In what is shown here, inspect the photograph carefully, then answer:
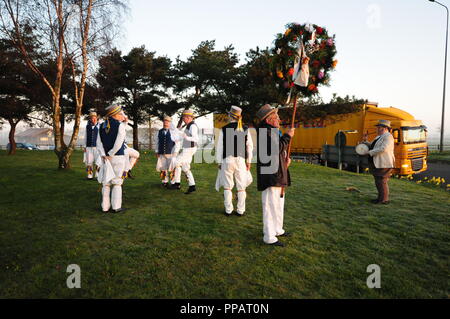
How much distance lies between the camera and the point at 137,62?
86.9 ft

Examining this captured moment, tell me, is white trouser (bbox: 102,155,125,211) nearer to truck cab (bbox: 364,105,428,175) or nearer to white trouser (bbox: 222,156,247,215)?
white trouser (bbox: 222,156,247,215)

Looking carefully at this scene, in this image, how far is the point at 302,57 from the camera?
473cm

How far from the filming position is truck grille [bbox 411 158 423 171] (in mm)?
13072

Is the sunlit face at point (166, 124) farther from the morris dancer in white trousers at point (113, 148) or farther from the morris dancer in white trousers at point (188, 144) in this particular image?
the morris dancer in white trousers at point (113, 148)

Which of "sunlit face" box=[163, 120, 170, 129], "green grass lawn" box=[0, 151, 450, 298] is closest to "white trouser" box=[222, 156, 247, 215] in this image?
"green grass lawn" box=[0, 151, 450, 298]

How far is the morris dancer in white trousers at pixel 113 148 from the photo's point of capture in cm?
566

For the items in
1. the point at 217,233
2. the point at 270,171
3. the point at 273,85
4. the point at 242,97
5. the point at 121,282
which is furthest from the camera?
the point at 242,97

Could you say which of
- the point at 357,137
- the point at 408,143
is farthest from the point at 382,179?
the point at 357,137

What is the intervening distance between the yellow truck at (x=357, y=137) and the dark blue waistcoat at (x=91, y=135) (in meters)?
12.5

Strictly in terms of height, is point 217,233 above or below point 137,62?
below

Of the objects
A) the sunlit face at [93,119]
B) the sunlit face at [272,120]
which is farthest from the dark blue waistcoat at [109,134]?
the sunlit face at [93,119]
